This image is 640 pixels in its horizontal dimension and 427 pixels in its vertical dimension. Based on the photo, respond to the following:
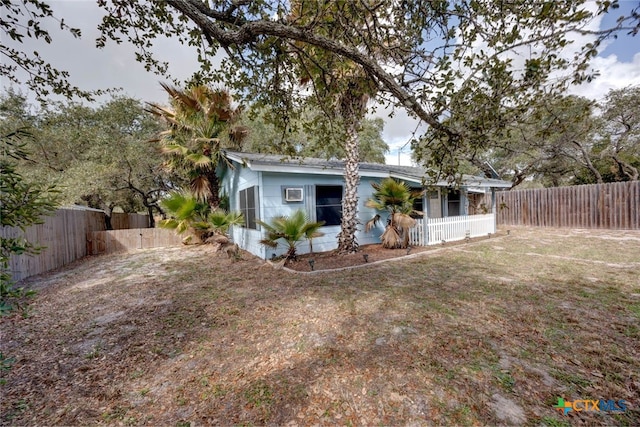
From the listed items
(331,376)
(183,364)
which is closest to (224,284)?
(183,364)

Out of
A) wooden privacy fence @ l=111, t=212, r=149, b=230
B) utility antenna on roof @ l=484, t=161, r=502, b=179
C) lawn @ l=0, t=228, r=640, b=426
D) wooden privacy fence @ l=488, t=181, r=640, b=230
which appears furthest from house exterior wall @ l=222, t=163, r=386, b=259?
wooden privacy fence @ l=111, t=212, r=149, b=230

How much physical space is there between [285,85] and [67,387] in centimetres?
437

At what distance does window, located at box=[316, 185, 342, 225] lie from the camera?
28.0 ft

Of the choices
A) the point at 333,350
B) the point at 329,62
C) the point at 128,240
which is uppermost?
the point at 329,62

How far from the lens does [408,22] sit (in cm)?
338

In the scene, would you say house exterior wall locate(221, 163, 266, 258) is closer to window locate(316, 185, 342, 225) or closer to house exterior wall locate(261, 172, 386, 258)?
house exterior wall locate(261, 172, 386, 258)

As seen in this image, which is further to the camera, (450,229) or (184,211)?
(450,229)

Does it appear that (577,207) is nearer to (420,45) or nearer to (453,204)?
(453,204)

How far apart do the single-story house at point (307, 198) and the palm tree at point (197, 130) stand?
0.95 meters

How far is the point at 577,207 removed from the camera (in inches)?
488

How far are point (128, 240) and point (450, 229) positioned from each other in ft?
41.9

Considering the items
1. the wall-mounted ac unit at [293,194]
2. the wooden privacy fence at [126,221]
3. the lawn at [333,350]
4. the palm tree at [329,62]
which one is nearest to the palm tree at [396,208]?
the wall-mounted ac unit at [293,194]

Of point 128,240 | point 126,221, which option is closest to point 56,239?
point 128,240

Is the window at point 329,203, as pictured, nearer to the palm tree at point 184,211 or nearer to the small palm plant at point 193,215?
the small palm plant at point 193,215
